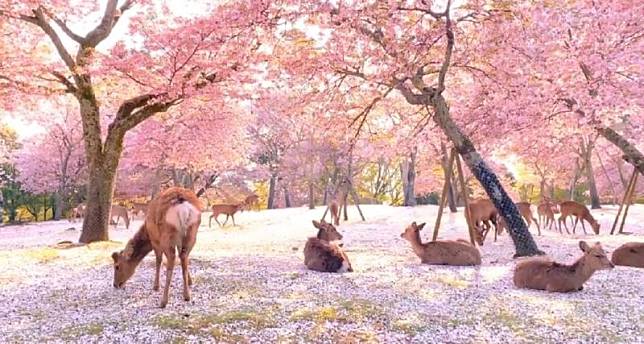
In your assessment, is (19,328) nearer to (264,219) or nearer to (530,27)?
(530,27)

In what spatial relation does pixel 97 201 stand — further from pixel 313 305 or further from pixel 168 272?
pixel 313 305

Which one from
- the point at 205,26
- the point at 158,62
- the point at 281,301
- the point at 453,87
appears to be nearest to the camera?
the point at 281,301

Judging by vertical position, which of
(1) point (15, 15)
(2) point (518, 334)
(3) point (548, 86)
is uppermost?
(1) point (15, 15)

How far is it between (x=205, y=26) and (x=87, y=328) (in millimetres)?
5925

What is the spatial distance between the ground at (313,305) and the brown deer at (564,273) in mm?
193

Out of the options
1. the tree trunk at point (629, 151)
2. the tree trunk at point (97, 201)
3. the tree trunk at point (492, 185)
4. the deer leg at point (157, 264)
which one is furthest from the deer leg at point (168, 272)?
the tree trunk at point (629, 151)

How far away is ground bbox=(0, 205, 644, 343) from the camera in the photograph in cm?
435

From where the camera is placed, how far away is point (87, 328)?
4.57 metres

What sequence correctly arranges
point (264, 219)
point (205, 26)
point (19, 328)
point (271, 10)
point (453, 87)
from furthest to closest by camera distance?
1. point (264, 219)
2. point (453, 87)
3. point (205, 26)
4. point (271, 10)
5. point (19, 328)

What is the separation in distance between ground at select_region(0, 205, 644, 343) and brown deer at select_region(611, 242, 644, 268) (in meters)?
0.39

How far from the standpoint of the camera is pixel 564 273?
20.0 ft

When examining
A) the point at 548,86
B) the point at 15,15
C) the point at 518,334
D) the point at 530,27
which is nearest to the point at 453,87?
the point at 548,86

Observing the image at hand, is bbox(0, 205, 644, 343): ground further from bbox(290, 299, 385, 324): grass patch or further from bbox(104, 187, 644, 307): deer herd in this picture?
bbox(104, 187, 644, 307): deer herd

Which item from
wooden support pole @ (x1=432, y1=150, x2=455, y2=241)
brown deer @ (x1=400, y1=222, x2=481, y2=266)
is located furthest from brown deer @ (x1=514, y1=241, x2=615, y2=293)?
wooden support pole @ (x1=432, y1=150, x2=455, y2=241)
